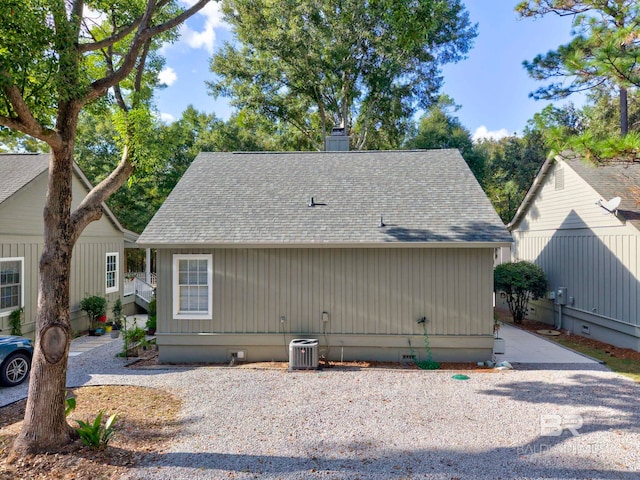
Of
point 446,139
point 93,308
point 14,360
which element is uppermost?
point 446,139

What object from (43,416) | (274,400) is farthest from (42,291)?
(274,400)

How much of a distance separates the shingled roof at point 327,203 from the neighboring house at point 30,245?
4.25m

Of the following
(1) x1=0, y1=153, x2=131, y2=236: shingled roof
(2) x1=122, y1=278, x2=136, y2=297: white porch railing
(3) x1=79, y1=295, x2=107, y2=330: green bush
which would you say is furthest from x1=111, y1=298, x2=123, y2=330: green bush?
(1) x1=0, y1=153, x2=131, y2=236: shingled roof

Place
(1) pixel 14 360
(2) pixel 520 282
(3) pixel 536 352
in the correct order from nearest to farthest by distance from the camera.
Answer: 1. (1) pixel 14 360
2. (3) pixel 536 352
3. (2) pixel 520 282

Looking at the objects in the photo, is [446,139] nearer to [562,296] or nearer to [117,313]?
[562,296]

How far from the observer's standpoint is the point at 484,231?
9055mm

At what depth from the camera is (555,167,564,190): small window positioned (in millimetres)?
13482

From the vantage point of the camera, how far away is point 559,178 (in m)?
13.6

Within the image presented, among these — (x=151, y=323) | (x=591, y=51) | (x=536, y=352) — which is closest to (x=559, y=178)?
(x=591, y=51)

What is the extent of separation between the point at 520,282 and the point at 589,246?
2.43 meters

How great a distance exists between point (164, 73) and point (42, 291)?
6234 mm
